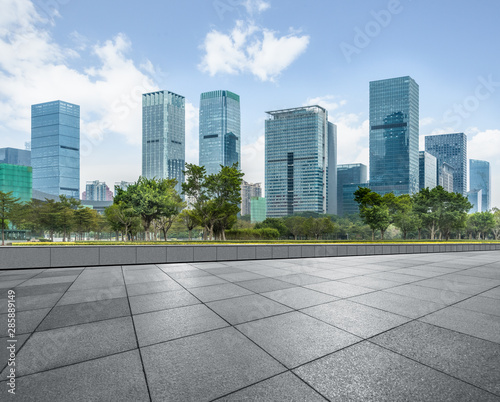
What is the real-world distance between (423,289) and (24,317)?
320 inches

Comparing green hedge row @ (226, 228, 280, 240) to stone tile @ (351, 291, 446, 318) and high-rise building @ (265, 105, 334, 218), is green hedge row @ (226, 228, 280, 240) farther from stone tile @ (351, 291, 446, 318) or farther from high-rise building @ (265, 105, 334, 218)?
high-rise building @ (265, 105, 334, 218)

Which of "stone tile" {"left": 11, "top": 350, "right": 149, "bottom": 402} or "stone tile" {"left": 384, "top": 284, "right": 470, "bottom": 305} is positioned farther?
"stone tile" {"left": 384, "top": 284, "right": 470, "bottom": 305}

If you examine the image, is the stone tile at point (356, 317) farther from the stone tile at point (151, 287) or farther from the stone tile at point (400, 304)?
the stone tile at point (151, 287)

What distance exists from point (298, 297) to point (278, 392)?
3.39 meters

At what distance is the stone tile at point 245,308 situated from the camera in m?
4.51

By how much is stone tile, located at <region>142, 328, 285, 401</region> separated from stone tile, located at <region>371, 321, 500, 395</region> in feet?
5.49

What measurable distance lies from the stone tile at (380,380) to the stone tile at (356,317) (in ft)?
2.39

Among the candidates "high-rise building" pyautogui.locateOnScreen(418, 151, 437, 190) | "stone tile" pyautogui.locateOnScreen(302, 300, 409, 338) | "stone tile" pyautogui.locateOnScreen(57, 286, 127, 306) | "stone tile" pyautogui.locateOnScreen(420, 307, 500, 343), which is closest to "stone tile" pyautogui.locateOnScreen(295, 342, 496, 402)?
"stone tile" pyautogui.locateOnScreen(302, 300, 409, 338)

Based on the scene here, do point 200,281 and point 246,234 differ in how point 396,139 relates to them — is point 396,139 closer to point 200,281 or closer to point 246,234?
point 246,234

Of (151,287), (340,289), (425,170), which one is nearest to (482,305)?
(340,289)

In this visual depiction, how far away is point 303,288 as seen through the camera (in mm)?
6637

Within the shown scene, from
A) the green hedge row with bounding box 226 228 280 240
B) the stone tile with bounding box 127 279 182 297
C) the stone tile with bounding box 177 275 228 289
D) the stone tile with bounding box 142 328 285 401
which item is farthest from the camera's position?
the green hedge row with bounding box 226 228 280 240

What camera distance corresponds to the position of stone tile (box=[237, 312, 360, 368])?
3.20 meters

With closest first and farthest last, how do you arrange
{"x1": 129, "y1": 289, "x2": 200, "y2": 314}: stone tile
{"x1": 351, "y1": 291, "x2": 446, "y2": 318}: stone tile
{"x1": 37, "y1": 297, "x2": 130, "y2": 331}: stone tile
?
{"x1": 37, "y1": 297, "x2": 130, "y2": 331}: stone tile
{"x1": 351, "y1": 291, "x2": 446, "y2": 318}: stone tile
{"x1": 129, "y1": 289, "x2": 200, "y2": 314}: stone tile
